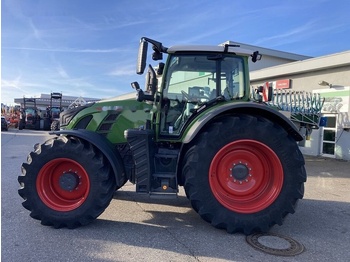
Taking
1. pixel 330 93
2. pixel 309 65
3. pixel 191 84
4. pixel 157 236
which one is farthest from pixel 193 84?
pixel 309 65

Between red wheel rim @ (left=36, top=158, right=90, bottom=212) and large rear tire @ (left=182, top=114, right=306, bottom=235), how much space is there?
1450 mm

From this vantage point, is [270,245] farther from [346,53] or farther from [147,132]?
[346,53]

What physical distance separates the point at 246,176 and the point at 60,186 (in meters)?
2.58

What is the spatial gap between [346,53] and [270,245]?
33.8 ft

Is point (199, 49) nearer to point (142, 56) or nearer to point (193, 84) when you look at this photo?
point (193, 84)

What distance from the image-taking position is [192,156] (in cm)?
358

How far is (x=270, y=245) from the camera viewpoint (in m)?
3.35

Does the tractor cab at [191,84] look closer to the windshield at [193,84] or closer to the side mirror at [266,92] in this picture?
the windshield at [193,84]

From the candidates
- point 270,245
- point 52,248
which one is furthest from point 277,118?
point 52,248

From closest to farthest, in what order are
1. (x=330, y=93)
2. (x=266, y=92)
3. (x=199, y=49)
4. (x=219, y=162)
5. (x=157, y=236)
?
1. (x=157, y=236)
2. (x=219, y=162)
3. (x=199, y=49)
4. (x=266, y=92)
5. (x=330, y=93)

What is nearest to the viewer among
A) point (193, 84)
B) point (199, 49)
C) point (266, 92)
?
point (199, 49)

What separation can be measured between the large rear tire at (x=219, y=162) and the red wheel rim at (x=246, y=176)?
0.04ft

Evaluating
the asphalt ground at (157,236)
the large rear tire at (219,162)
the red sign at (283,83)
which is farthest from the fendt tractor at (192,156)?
the red sign at (283,83)

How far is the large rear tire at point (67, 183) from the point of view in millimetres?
3652
